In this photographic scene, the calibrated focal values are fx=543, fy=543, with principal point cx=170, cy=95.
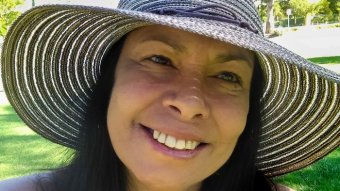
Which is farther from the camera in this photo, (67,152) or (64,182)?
(67,152)

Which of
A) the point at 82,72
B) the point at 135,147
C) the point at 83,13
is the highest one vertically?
the point at 83,13

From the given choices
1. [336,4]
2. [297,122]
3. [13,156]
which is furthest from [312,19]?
[297,122]

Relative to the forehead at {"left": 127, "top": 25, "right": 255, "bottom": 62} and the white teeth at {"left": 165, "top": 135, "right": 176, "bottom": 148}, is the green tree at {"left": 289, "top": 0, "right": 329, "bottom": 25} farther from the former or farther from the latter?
the white teeth at {"left": 165, "top": 135, "right": 176, "bottom": 148}

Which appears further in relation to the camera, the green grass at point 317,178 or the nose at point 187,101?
the green grass at point 317,178

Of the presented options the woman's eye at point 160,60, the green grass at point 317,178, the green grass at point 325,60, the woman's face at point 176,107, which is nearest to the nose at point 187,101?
the woman's face at point 176,107

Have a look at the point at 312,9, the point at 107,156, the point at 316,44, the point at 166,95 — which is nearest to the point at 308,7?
the point at 312,9

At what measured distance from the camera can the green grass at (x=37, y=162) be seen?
4688mm

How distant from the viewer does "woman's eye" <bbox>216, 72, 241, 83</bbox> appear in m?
1.75

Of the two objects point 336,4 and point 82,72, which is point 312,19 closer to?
point 336,4

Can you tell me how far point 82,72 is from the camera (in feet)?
7.12

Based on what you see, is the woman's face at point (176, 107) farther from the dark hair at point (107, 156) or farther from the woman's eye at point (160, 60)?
the dark hair at point (107, 156)

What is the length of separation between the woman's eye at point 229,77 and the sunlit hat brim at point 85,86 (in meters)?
0.14

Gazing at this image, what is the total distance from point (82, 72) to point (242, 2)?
74cm

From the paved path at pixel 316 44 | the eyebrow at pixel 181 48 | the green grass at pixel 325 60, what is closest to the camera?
the eyebrow at pixel 181 48
